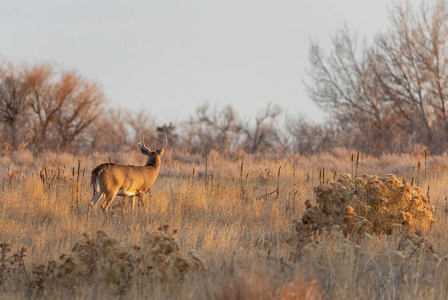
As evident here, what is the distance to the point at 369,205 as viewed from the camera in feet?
22.7

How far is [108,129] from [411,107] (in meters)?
24.4

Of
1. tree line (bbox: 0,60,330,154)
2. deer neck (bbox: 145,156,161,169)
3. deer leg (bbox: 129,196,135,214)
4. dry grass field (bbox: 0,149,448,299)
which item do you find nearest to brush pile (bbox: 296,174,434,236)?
dry grass field (bbox: 0,149,448,299)

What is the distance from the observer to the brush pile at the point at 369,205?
22.2 ft

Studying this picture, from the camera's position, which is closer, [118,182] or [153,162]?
[118,182]

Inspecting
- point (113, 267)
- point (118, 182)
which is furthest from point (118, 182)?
point (113, 267)

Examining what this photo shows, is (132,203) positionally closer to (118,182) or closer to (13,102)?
(118,182)

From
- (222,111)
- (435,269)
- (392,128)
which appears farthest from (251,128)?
(435,269)

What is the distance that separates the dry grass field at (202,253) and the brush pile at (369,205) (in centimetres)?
19

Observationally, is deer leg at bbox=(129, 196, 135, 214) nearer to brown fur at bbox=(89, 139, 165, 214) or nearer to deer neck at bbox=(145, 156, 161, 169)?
brown fur at bbox=(89, 139, 165, 214)

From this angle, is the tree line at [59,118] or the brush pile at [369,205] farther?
the tree line at [59,118]

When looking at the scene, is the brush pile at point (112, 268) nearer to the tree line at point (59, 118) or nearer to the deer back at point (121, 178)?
the deer back at point (121, 178)

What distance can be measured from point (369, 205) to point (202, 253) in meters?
2.74

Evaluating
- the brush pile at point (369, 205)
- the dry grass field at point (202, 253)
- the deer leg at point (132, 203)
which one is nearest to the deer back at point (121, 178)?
the deer leg at point (132, 203)

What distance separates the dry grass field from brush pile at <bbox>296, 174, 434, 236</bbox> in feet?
0.62
